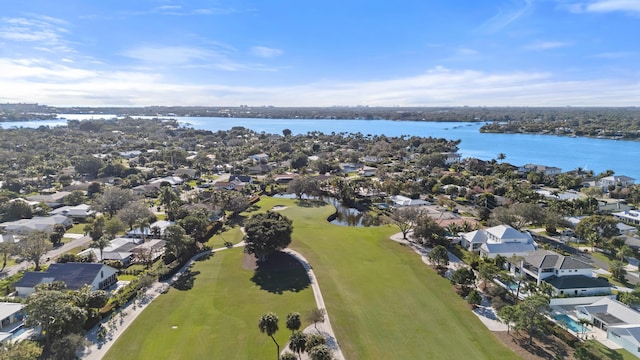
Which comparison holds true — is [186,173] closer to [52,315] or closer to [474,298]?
[52,315]

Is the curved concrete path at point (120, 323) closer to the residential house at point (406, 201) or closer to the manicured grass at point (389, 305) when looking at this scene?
the manicured grass at point (389, 305)

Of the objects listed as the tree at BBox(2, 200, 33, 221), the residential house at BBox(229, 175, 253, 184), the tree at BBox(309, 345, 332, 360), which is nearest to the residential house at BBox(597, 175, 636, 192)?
the residential house at BBox(229, 175, 253, 184)

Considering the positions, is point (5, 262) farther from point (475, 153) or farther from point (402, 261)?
point (475, 153)

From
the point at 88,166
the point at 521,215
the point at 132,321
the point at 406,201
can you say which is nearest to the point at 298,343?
the point at 132,321

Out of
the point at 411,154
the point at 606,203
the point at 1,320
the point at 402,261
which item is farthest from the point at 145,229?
the point at 411,154

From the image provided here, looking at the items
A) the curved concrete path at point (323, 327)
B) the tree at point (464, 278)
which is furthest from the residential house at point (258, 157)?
the tree at point (464, 278)

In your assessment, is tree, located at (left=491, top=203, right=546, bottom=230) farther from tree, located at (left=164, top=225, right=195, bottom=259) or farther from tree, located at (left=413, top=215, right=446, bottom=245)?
tree, located at (left=164, top=225, right=195, bottom=259)
